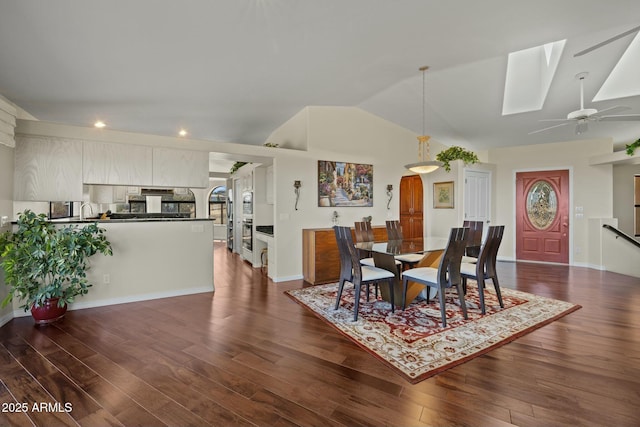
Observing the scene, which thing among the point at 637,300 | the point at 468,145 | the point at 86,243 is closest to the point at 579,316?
the point at 637,300

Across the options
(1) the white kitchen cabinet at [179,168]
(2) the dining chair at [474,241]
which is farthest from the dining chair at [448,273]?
(1) the white kitchen cabinet at [179,168]

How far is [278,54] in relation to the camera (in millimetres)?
3236

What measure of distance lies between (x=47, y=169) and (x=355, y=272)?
12.7ft

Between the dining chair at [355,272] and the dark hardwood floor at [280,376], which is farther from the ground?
the dining chair at [355,272]

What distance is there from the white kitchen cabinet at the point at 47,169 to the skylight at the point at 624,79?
7314 millimetres

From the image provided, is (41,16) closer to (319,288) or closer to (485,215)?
(319,288)

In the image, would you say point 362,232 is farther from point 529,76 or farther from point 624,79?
point 624,79

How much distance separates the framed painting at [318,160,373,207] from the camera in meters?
5.39

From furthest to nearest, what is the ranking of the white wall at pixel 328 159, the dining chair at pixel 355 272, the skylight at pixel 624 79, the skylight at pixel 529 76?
the white wall at pixel 328 159
the skylight at pixel 529 76
the skylight at pixel 624 79
the dining chair at pixel 355 272

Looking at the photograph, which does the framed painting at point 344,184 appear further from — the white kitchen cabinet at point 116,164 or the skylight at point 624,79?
the skylight at point 624,79

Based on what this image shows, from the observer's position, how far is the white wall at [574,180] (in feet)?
19.2

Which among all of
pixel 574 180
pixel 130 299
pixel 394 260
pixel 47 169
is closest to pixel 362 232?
pixel 394 260

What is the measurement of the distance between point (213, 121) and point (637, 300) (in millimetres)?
6849

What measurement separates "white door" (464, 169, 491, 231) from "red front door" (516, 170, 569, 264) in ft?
2.14
